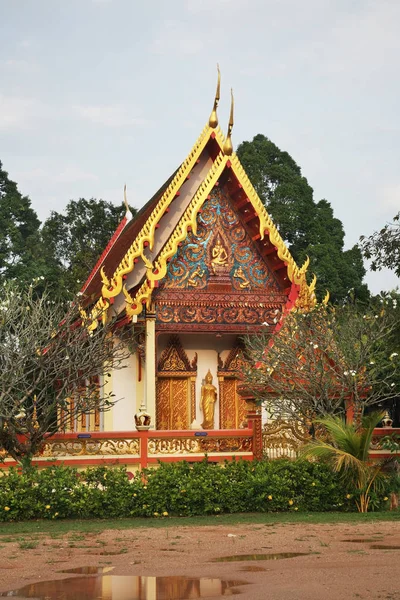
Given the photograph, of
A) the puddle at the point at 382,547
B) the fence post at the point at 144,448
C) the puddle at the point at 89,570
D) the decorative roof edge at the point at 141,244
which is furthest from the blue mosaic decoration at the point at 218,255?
the puddle at the point at 89,570

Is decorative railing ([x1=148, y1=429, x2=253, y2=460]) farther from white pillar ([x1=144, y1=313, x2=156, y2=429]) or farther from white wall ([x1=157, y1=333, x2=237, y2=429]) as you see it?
white wall ([x1=157, y1=333, x2=237, y2=429])

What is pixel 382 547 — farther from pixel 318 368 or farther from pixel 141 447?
pixel 318 368

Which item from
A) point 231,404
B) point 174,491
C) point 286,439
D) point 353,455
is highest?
point 231,404

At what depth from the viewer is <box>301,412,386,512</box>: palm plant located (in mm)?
12250

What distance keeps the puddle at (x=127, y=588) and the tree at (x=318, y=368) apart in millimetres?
6903

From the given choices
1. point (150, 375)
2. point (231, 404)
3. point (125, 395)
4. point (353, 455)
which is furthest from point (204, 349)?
point (353, 455)

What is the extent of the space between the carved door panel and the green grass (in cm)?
656

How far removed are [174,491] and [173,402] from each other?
6.37 metres

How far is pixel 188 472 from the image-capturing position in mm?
12453

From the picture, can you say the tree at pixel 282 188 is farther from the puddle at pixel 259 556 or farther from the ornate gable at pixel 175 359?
the puddle at pixel 259 556

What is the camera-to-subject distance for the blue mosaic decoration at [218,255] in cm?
1767

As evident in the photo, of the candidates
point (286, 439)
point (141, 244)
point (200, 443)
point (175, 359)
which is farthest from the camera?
point (175, 359)

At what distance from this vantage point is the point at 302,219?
3159cm

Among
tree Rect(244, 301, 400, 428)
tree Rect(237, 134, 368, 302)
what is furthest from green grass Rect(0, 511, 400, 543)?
tree Rect(237, 134, 368, 302)
